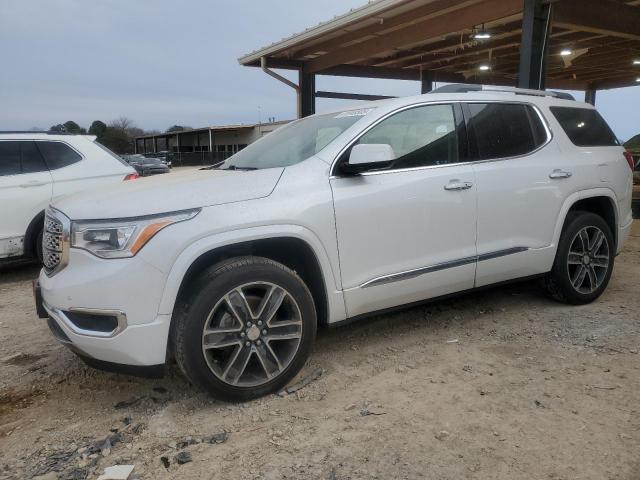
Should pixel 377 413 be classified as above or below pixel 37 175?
below

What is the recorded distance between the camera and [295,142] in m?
3.83

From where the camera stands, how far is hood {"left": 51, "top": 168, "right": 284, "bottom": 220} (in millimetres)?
2762

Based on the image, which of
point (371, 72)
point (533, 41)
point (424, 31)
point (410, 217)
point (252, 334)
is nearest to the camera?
point (252, 334)

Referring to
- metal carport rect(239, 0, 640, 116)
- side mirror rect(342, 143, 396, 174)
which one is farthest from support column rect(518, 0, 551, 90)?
side mirror rect(342, 143, 396, 174)

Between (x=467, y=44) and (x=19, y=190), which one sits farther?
(x=467, y=44)

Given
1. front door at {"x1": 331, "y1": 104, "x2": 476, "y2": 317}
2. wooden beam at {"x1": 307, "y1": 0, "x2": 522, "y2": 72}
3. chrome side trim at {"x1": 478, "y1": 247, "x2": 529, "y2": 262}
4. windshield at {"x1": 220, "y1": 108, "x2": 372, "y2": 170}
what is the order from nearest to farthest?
1. front door at {"x1": 331, "y1": 104, "x2": 476, "y2": 317}
2. windshield at {"x1": 220, "y1": 108, "x2": 372, "y2": 170}
3. chrome side trim at {"x1": 478, "y1": 247, "x2": 529, "y2": 262}
4. wooden beam at {"x1": 307, "y1": 0, "x2": 522, "y2": 72}

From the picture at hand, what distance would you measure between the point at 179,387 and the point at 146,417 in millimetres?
377

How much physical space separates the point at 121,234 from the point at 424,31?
817cm

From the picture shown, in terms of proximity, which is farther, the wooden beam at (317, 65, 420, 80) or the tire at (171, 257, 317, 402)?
the wooden beam at (317, 65, 420, 80)

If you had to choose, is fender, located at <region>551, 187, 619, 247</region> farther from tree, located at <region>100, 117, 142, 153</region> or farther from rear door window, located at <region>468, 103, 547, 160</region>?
tree, located at <region>100, 117, 142, 153</region>

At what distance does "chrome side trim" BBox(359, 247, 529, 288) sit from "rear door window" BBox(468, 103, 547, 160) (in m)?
0.73

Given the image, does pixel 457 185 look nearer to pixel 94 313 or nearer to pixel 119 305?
pixel 119 305

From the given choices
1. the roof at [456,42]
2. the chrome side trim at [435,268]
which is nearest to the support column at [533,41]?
the roof at [456,42]

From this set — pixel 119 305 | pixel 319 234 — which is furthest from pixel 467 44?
pixel 119 305
